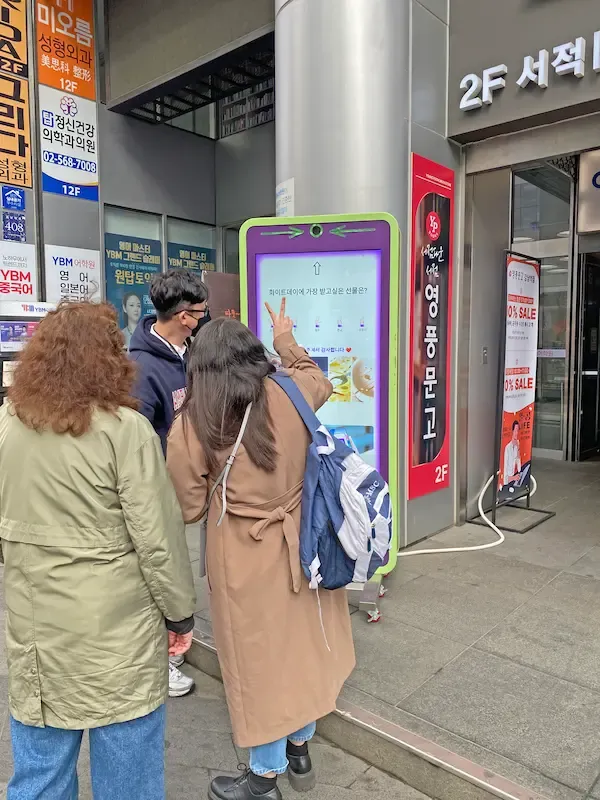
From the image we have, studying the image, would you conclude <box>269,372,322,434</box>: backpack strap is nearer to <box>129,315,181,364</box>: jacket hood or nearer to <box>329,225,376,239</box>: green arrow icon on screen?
<box>129,315,181,364</box>: jacket hood

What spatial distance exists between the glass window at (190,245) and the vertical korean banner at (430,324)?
475 centimetres

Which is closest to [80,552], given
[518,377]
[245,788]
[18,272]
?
[245,788]

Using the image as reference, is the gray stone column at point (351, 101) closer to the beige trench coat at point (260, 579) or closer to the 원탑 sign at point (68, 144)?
the beige trench coat at point (260, 579)

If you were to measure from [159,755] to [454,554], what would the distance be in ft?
10.2

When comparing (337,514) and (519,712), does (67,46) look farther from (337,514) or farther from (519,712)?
(519,712)

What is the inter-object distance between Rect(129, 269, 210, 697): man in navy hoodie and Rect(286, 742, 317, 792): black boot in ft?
4.81

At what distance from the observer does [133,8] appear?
7035 millimetres

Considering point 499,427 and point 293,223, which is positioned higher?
point 293,223

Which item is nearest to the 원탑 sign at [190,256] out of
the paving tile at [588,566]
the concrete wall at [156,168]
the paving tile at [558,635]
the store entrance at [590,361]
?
the concrete wall at [156,168]

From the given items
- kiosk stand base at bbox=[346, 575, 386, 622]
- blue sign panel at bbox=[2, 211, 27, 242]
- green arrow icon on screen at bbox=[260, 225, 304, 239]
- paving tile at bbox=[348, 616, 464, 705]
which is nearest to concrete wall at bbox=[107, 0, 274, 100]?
blue sign panel at bbox=[2, 211, 27, 242]

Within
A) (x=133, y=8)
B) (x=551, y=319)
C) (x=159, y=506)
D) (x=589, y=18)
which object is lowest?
(x=159, y=506)

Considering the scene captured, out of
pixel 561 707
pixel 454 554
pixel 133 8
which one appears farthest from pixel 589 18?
pixel 133 8

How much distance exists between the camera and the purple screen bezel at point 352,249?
3516 mm

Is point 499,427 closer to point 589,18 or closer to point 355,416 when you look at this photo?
point 355,416
